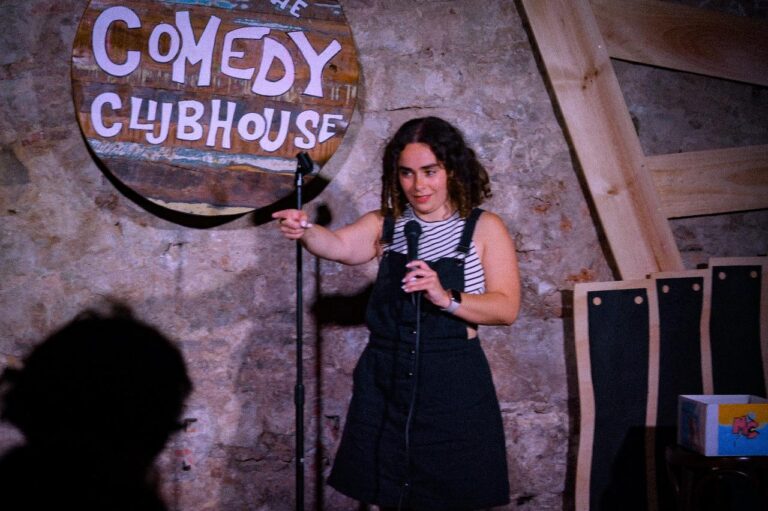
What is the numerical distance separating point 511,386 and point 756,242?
1.31 metres

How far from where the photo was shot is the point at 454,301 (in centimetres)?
200

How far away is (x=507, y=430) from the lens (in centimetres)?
286

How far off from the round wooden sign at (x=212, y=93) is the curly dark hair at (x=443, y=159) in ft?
1.50

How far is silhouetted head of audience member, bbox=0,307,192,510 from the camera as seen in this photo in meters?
2.61

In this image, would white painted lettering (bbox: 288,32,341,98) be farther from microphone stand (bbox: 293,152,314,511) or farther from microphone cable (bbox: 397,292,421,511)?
microphone cable (bbox: 397,292,421,511)

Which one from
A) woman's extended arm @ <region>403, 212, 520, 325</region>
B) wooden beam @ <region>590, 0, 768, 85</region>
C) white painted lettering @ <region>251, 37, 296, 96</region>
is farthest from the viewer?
wooden beam @ <region>590, 0, 768, 85</region>

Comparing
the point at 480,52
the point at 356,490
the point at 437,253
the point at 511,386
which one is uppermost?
the point at 480,52

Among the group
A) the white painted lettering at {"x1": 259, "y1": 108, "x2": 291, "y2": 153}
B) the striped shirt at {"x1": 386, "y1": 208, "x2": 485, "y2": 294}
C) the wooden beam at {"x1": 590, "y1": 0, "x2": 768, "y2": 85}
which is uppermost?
the wooden beam at {"x1": 590, "y1": 0, "x2": 768, "y2": 85}

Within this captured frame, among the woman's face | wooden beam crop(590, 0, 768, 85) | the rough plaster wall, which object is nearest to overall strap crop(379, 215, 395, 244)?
the woman's face

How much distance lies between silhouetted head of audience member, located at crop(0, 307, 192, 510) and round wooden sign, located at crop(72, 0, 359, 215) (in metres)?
0.62

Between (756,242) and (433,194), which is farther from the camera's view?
(756,242)

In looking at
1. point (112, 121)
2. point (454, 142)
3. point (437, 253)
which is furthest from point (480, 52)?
point (112, 121)

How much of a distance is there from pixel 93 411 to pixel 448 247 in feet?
5.26

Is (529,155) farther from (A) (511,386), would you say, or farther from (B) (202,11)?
(B) (202,11)
